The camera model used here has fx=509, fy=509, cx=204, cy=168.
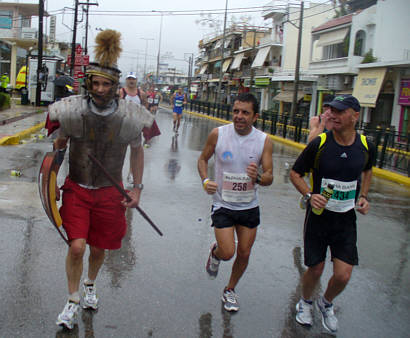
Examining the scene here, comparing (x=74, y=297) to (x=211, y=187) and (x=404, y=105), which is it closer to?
(x=211, y=187)

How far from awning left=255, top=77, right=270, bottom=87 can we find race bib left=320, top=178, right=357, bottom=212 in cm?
4467

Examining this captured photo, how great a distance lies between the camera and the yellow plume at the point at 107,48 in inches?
141

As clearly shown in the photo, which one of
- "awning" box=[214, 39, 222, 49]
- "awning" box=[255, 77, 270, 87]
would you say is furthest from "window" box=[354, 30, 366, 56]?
"awning" box=[214, 39, 222, 49]

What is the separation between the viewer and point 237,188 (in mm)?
4027

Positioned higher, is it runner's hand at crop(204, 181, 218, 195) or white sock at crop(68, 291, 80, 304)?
runner's hand at crop(204, 181, 218, 195)

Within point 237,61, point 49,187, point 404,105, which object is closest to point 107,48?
point 49,187

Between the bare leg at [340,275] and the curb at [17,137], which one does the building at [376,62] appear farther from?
the bare leg at [340,275]

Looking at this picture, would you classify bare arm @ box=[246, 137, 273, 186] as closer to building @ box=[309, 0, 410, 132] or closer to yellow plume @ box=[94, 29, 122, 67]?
yellow plume @ box=[94, 29, 122, 67]

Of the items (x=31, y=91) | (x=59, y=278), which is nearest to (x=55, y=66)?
(x=31, y=91)

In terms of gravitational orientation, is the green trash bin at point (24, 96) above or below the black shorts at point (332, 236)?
above

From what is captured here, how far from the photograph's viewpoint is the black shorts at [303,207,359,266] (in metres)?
3.78

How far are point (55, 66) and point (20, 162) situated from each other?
71.9 ft

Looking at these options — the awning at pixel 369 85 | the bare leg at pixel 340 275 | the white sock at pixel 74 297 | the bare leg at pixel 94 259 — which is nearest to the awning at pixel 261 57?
the awning at pixel 369 85

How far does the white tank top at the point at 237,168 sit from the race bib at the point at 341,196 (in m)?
0.58
